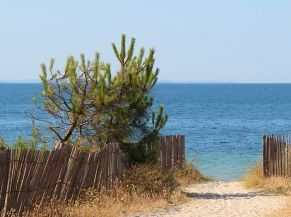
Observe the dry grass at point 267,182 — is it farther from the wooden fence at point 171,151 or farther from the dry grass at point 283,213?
the dry grass at point 283,213

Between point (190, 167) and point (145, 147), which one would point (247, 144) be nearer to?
point (190, 167)

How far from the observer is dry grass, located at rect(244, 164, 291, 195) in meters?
20.3

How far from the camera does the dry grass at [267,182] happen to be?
66.7 ft

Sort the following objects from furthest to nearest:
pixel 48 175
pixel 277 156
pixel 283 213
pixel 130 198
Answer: pixel 277 156 → pixel 130 198 → pixel 283 213 → pixel 48 175

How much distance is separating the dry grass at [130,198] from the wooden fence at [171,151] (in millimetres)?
3070

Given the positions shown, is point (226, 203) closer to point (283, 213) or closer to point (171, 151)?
point (283, 213)

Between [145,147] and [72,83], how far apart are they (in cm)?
263

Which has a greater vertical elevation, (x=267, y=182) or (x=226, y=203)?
(x=226, y=203)

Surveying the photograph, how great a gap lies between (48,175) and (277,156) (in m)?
10.3

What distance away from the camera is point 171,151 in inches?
918

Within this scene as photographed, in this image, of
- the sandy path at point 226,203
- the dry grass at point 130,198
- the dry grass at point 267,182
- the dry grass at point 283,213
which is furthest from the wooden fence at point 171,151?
the dry grass at point 283,213

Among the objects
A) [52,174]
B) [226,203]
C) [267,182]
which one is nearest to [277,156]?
[267,182]

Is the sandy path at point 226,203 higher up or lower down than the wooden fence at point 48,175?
lower down

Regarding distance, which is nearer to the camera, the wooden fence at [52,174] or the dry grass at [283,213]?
the wooden fence at [52,174]
